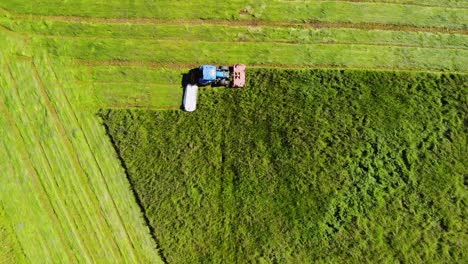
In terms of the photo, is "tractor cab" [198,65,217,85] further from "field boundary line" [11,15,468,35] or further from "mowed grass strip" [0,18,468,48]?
"field boundary line" [11,15,468,35]

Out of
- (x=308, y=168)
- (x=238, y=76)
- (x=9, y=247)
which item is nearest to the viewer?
(x=9, y=247)

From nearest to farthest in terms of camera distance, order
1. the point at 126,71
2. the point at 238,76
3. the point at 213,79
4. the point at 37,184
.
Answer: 1. the point at 213,79
2. the point at 37,184
3. the point at 238,76
4. the point at 126,71

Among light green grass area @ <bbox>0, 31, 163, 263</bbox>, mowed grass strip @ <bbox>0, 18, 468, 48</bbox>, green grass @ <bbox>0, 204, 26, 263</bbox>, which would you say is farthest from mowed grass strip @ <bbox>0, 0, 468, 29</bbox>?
green grass @ <bbox>0, 204, 26, 263</bbox>

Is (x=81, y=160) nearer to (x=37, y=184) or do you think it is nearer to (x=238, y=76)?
(x=37, y=184)

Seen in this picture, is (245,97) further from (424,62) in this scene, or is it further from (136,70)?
(424,62)

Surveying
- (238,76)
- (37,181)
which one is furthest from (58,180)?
(238,76)
